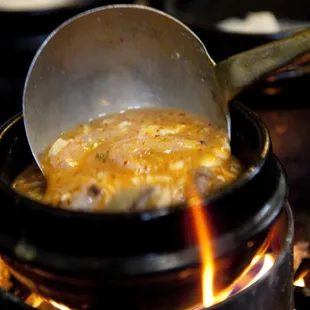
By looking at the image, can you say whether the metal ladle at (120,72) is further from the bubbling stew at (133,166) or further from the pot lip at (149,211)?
the pot lip at (149,211)

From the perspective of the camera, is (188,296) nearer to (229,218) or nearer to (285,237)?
(229,218)

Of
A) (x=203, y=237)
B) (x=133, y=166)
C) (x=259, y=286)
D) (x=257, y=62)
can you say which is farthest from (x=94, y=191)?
(x=257, y=62)

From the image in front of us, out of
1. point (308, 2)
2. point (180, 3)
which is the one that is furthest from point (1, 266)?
point (308, 2)

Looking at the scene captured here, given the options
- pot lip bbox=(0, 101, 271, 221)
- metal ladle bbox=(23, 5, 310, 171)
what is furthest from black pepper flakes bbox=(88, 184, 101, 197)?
metal ladle bbox=(23, 5, 310, 171)

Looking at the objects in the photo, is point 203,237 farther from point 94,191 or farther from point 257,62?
point 257,62

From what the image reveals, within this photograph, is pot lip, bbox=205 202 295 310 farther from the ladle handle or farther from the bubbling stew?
the ladle handle

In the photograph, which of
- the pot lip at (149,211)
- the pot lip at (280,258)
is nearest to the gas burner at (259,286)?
the pot lip at (280,258)

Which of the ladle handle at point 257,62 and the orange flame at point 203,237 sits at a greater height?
the ladle handle at point 257,62
